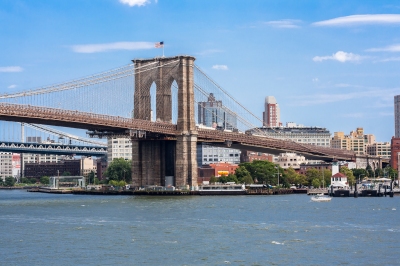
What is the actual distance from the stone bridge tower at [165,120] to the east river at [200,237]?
2486 cm

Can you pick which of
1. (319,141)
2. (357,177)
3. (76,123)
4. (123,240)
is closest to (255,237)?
(123,240)

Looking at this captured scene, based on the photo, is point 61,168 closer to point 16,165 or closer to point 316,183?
point 16,165

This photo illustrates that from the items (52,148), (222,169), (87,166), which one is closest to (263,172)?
(222,169)

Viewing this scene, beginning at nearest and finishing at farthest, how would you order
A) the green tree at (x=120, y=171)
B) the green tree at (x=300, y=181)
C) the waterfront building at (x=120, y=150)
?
1. the green tree at (x=300, y=181)
2. the green tree at (x=120, y=171)
3. the waterfront building at (x=120, y=150)

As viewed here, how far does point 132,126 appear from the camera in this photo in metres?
69.9

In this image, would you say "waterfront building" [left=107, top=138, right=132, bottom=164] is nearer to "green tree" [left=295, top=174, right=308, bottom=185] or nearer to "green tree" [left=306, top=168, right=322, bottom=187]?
"green tree" [left=306, top=168, right=322, bottom=187]

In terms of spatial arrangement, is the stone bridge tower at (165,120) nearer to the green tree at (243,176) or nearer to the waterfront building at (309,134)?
the green tree at (243,176)

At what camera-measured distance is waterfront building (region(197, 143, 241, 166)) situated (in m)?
135

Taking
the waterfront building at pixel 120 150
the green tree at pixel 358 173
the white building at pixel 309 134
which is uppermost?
the white building at pixel 309 134

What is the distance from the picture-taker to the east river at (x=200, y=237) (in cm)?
2912

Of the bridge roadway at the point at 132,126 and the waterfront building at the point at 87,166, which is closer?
the bridge roadway at the point at 132,126

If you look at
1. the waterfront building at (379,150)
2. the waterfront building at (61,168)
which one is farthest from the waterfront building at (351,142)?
the waterfront building at (61,168)

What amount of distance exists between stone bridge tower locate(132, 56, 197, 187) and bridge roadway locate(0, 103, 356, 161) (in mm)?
1557

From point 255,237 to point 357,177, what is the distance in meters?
70.0
